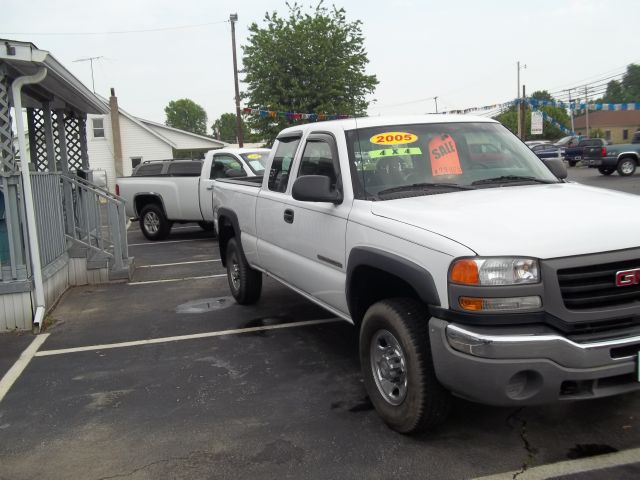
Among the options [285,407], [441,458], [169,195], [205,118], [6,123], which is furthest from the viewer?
[205,118]

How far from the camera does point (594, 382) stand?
293cm

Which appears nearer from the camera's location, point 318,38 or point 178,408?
point 178,408

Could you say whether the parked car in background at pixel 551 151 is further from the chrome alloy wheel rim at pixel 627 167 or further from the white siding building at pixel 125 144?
the white siding building at pixel 125 144

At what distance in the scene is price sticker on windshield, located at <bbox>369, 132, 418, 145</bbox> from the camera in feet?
14.2

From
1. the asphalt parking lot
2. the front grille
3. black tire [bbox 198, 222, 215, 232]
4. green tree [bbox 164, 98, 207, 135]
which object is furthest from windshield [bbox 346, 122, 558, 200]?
green tree [bbox 164, 98, 207, 135]

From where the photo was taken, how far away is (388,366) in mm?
3641

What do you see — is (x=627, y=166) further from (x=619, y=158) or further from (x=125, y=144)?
(x=125, y=144)

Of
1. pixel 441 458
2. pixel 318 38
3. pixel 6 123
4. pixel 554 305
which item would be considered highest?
pixel 318 38

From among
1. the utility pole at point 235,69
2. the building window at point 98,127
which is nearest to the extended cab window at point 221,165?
the utility pole at point 235,69

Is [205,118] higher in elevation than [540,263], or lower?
higher

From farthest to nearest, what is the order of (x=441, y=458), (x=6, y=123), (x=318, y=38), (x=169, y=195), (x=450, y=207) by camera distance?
(x=318, y=38), (x=169, y=195), (x=6, y=123), (x=450, y=207), (x=441, y=458)

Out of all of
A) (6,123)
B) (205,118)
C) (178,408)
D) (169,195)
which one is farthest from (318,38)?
(205,118)

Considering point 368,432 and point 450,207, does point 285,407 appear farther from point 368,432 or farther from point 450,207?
point 450,207

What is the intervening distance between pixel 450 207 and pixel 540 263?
2.53 feet
